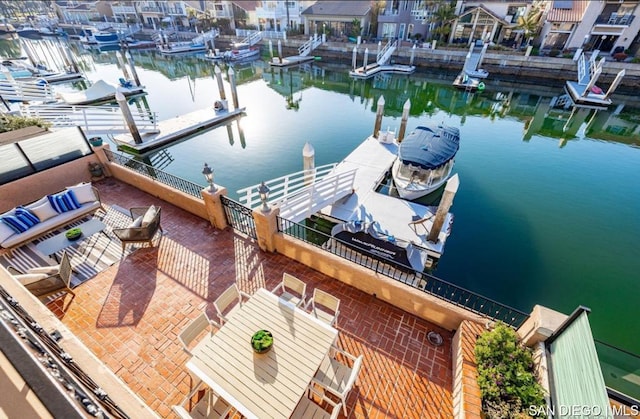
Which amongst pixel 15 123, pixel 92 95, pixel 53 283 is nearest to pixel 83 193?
pixel 53 283

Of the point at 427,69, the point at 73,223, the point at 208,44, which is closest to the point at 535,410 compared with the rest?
the point at 73,223

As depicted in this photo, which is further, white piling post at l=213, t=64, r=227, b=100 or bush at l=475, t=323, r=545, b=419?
white piling post at l=213, t=64, r=227, b=100

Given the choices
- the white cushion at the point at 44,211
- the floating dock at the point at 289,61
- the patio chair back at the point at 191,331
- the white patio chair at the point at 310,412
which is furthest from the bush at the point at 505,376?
the floating dock at the point at 289,61

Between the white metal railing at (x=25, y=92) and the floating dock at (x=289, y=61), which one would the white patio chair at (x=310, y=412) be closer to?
the white metal railing at (x=25, y=92)

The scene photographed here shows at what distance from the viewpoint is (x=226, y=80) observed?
36.3 m

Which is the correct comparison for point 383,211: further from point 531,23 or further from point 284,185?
point 531,23

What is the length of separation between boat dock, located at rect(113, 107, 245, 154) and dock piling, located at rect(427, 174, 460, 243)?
18248 mm

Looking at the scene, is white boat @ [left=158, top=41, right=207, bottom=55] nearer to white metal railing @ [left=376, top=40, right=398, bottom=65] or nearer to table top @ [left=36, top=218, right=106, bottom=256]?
white metal railing @ [left=376, top=40, right=398, bottom=65]

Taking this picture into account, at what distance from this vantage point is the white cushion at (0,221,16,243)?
22.9ft

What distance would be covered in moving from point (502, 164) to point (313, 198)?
46.3 feet

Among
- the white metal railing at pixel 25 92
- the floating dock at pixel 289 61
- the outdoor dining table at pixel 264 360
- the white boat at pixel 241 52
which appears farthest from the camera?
the white boat at pixel 241 52

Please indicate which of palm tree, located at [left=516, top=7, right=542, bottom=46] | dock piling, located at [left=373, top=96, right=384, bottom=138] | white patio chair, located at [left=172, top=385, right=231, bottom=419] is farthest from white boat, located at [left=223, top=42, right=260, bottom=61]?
white patio chair, located at [left=172, top=385, right=231, bottom=419]

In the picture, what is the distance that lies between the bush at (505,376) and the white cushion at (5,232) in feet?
36.7

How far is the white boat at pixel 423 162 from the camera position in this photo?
12500mm
